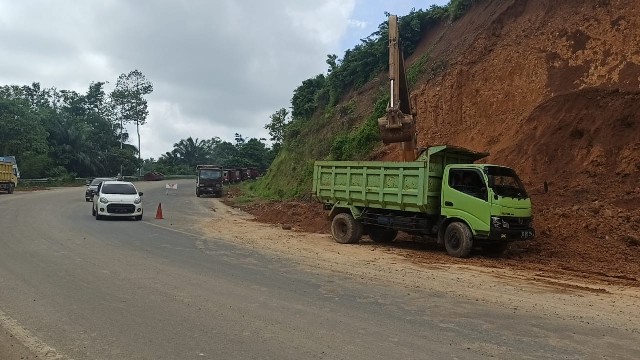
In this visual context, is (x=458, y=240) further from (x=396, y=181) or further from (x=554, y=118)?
(x=554, y=118)

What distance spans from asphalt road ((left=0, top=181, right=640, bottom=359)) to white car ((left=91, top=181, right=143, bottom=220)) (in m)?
9.12

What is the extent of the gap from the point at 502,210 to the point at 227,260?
21.0ft

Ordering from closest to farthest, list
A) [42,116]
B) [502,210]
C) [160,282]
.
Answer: [160,282], [502,210], [42,116]

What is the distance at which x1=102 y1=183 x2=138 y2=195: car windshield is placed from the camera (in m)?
21.0

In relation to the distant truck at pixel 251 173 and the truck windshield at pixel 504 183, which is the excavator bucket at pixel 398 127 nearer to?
the truck windshield at pixel 504 183

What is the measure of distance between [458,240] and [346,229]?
3687mm

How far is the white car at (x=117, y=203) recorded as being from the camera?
20188 millimetres

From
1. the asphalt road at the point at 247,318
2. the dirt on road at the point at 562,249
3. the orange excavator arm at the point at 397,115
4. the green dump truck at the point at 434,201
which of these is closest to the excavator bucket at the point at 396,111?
the orange excavator arm at the point at 397,115

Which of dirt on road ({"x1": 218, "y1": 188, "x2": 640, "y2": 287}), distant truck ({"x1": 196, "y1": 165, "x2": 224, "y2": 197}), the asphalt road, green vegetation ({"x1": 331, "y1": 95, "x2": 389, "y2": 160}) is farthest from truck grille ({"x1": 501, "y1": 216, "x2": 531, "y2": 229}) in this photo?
distant truck ({"x1": 196, "y1": 165, "x2": 224, "y2": 197})

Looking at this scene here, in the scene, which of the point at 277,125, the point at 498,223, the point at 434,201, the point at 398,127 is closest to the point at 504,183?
the point at 498,223

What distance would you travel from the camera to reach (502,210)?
12.5 m

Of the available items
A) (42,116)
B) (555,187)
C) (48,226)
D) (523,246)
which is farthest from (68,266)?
(42,116)

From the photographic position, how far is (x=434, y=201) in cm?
1383

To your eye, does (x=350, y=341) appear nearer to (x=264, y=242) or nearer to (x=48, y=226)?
(x=264, y=242)
